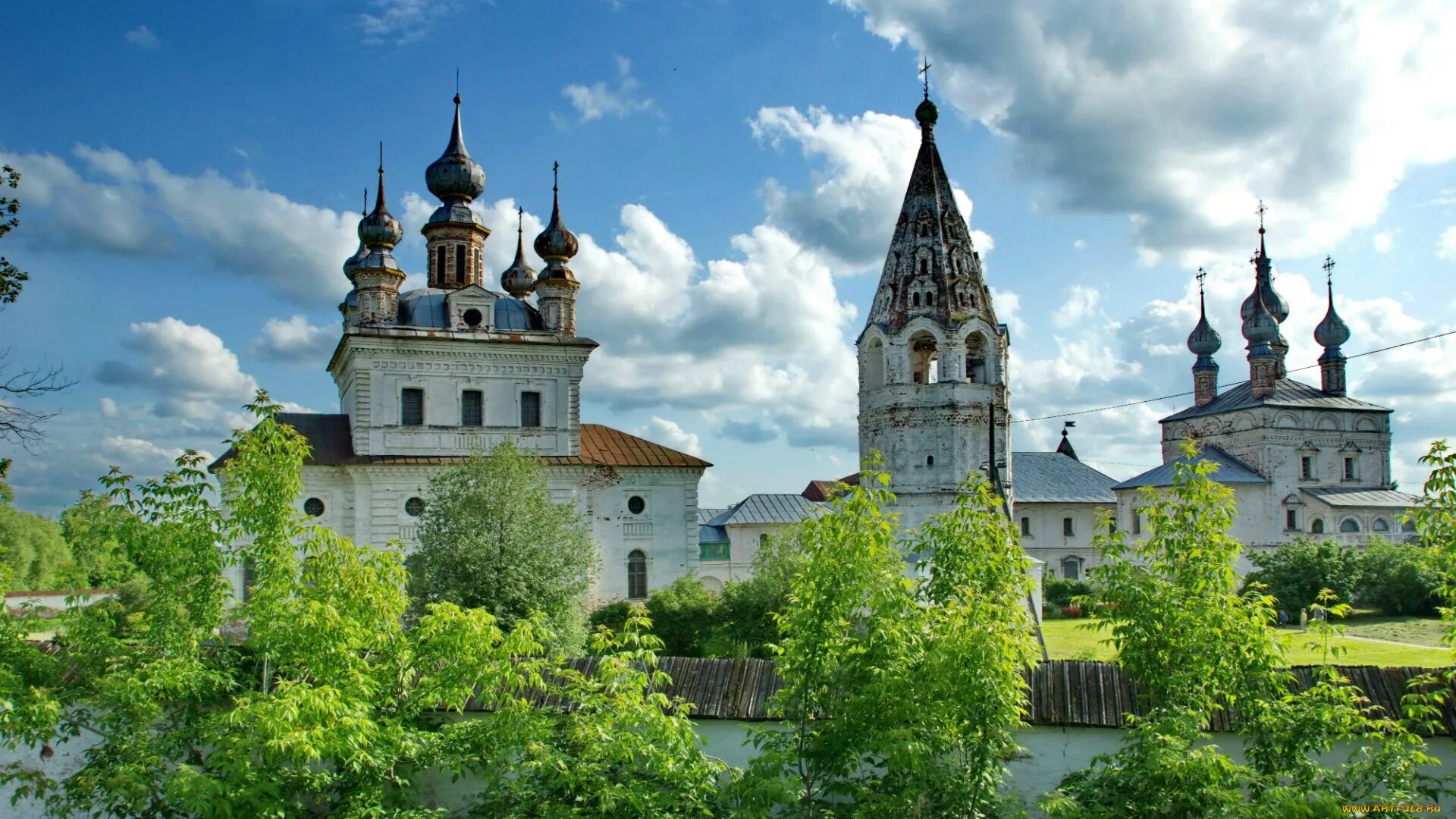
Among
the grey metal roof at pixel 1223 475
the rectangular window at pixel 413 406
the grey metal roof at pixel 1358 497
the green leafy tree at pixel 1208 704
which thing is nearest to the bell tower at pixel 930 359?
the rectangular window at pixel 413 406

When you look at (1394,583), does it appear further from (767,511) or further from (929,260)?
(767,511)

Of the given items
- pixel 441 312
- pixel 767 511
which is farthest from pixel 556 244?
pixel 767 511

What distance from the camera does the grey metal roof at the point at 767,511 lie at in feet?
124

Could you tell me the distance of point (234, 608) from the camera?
27.2ft

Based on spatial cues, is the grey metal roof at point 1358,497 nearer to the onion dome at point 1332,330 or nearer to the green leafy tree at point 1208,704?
the onion dome at point 1332,330

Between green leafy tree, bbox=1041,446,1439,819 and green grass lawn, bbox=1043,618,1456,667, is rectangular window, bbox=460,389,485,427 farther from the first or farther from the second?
green leafy tree, bbox=1041,446,1439,819

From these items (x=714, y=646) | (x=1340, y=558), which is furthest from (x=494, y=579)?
(x=1340, y=558)

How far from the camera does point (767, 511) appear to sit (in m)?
38.7

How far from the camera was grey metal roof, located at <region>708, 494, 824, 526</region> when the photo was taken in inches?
1492

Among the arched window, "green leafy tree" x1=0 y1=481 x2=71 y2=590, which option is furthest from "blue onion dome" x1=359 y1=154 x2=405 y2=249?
"green leafy tree" x1=0 y1=481 x2=71 y2=590

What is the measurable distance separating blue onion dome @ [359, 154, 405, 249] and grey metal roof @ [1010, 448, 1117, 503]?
2555 centimetres

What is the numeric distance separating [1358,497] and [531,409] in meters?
33.0

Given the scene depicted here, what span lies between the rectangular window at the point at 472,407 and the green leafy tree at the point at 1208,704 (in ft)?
68.5

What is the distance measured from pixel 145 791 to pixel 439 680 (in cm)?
207
